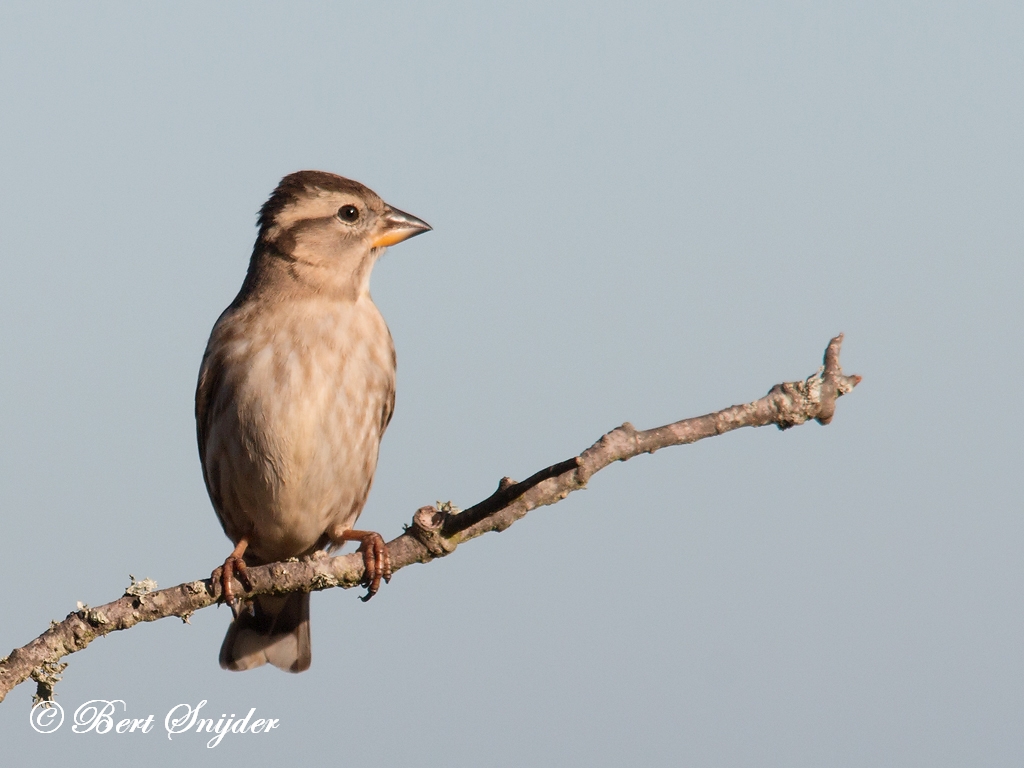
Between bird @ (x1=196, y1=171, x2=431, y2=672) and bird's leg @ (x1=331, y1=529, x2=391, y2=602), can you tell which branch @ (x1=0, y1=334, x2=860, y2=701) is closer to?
bird's leg @ (x1=331, y1=529, x2=391, y2=602)

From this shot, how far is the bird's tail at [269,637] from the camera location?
8641 millimetres

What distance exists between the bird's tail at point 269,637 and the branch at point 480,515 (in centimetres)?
270

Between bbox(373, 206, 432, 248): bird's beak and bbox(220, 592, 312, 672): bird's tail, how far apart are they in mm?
2613

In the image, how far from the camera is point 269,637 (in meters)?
8.67

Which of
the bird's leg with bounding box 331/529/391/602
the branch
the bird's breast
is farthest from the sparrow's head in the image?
the branch

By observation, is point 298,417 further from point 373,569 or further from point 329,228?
point 329,228

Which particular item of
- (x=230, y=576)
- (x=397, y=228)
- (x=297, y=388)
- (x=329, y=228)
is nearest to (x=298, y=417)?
(x=297, y=388)

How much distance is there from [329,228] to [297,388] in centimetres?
139

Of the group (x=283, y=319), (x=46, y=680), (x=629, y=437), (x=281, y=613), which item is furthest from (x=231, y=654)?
(x=629, y=437)

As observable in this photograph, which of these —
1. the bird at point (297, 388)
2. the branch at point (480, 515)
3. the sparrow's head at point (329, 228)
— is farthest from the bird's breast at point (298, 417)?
the branch at point (480, 515)

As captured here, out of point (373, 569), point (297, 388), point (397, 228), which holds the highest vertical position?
point (397, 228)

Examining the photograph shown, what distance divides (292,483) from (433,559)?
2132mm

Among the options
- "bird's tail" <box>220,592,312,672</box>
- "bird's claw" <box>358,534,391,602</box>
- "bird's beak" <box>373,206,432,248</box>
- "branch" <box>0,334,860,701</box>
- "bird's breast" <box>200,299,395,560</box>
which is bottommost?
"branch" <box>0,334,860,701</box>

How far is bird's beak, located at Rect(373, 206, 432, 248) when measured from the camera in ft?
27.6
